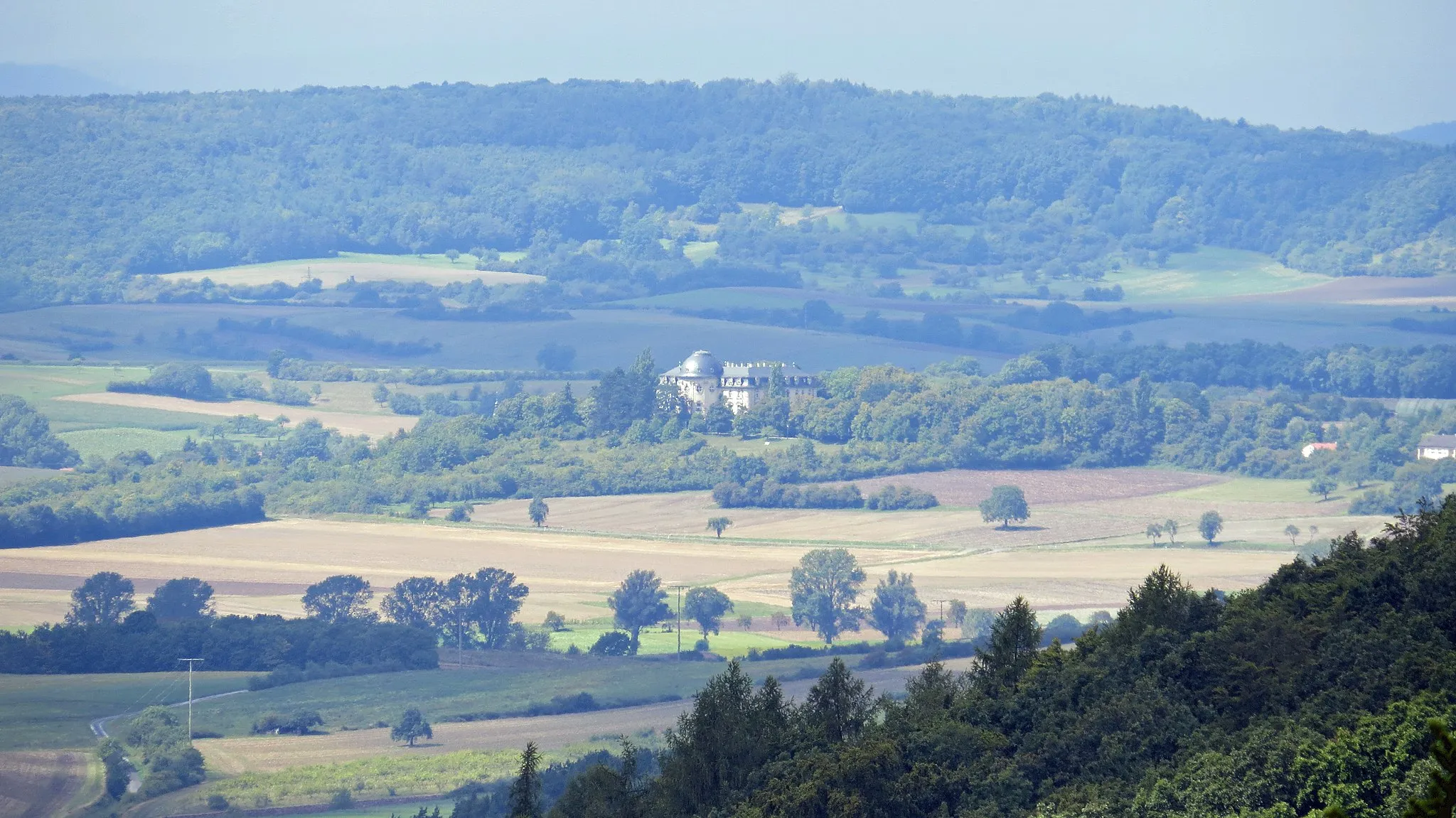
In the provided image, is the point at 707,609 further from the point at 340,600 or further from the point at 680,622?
the point at 340,600

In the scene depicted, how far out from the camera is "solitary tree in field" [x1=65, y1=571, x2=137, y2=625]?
114000mm

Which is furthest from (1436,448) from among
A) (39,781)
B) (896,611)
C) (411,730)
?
(39,781)

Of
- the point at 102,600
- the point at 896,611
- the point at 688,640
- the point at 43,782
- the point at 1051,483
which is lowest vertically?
the point at 43,782

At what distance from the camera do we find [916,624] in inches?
4441

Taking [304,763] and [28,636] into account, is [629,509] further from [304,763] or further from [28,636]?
[304,763]

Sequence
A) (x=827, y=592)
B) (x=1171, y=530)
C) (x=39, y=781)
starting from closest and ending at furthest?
1. (x=39, y=781)
2. (x=827, y=592)
3. (x=1171, y=530)

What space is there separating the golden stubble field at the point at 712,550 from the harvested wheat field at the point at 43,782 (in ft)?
108

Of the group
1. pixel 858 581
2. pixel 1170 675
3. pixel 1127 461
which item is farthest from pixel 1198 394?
pixel 1170 675

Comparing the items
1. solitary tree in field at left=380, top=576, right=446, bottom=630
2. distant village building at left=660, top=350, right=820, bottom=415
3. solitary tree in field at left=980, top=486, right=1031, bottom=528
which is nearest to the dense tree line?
solitary tree in field at left=380, top=576, right=446, bottom=630

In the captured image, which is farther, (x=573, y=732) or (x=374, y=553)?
(x=374, y=553)

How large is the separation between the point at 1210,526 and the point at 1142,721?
9125 cm

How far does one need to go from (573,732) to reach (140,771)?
15985 mm

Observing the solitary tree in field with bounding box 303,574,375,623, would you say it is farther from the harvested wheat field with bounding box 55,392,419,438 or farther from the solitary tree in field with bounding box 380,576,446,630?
the harvested wheat field with bounding box 55,392,419,438

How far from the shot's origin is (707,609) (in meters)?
112
